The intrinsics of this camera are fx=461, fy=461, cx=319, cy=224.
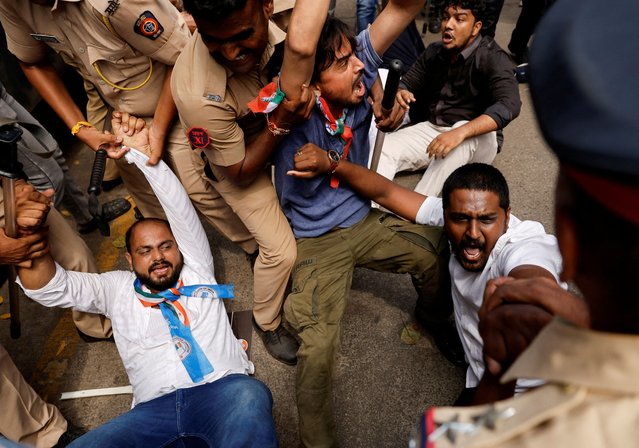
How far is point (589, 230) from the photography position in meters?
0.67

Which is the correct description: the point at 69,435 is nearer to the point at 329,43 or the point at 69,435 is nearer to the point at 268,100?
the point at 268,100

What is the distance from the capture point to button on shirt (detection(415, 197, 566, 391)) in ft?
5.87

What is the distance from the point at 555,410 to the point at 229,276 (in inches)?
110

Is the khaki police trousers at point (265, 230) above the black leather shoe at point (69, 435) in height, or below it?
above

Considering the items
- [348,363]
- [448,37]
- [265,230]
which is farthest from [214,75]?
[448,37]

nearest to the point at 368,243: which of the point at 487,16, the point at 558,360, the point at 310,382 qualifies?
the point at 310,382

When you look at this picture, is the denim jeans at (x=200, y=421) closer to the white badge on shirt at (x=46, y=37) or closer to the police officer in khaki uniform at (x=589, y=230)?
the police officer in khaki uniform at (x=589, y=230)

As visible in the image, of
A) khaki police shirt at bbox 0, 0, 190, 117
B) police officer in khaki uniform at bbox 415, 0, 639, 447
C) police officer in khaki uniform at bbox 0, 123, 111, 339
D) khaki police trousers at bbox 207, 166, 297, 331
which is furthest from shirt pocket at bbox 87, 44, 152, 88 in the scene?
police officer in khaki uniform at bbox 415, 0, 639, 447

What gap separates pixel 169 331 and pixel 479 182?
5.65ft

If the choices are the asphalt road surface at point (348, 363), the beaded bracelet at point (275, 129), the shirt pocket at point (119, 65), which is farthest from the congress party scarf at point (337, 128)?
the shirt pocket at point (119, 65)

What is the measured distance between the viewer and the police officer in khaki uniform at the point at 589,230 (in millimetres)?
590

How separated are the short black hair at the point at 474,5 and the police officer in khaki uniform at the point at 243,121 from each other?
53.4 inches

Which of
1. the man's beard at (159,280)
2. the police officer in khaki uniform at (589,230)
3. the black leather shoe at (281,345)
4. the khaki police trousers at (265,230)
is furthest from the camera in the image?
the black leather shoe at (281,345)

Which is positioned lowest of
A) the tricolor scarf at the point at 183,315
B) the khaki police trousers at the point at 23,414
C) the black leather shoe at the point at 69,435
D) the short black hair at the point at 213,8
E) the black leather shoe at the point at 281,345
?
the black leather shoe at the point at 69,435
